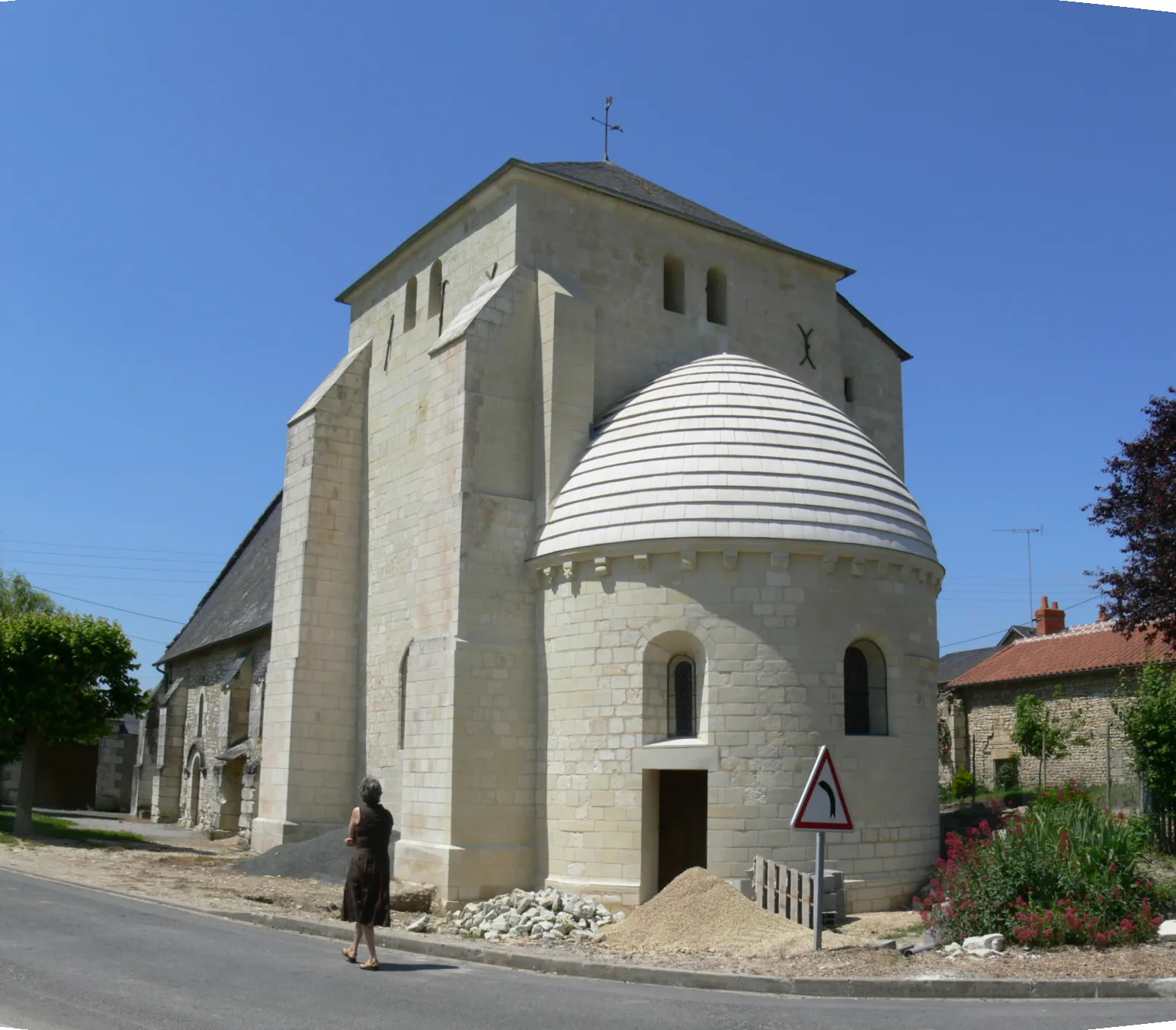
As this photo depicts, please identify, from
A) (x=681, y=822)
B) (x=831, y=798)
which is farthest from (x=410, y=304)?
(x=831, y=798)

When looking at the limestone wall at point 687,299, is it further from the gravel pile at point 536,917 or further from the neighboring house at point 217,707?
the neighboring house at point 217,707

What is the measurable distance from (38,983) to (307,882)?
870 centimetres

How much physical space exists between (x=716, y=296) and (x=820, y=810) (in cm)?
1231

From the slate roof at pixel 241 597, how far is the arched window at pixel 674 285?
14.3 metres

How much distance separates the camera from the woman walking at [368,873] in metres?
10.4

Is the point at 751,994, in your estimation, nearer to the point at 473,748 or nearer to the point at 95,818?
the point at 473,748

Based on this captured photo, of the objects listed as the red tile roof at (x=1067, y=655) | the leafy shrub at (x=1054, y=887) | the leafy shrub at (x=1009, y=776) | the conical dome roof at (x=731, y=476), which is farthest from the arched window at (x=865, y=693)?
the leafy shrub at (x=1009, y=776)

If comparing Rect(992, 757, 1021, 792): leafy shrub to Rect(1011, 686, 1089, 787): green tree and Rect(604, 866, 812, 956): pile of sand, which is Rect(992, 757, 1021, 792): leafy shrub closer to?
Rect(1011, 686, 1089, 787): green tree

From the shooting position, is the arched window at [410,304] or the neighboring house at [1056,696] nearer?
the arched window at [410,304]

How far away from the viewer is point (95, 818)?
3584 centimetres

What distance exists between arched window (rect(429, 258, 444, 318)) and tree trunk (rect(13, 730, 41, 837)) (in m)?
12.3

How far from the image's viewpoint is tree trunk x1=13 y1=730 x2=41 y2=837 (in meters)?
23.8

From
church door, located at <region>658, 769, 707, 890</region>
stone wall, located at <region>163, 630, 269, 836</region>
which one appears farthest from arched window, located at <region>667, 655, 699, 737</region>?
stone wall, located at <region>163, 630, 269, 836</region>

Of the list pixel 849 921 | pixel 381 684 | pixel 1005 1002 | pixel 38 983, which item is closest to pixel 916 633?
pixel 849 921
